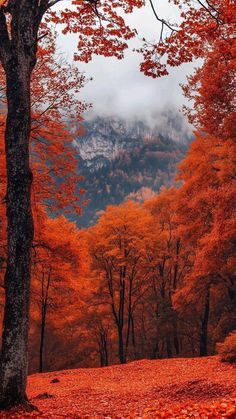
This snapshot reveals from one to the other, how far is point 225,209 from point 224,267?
6.44 meters

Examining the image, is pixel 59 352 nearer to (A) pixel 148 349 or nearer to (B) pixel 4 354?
(A) pixel 148 349

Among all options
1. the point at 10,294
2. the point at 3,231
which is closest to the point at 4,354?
the point at 10,294

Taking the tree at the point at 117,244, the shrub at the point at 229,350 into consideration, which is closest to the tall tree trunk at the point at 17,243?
the shrub at the point at 229,350

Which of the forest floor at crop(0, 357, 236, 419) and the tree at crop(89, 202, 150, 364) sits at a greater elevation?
the tree at crop(89, 202, 150, 364)

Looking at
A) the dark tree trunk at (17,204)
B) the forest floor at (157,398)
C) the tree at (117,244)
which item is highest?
the tree at (117,244)

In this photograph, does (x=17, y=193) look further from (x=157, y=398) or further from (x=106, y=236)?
(x=106, y=236)

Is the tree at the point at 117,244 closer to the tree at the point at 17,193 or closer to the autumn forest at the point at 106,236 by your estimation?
the autumn forest at the point at 106,236

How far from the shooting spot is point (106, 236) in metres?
26.2

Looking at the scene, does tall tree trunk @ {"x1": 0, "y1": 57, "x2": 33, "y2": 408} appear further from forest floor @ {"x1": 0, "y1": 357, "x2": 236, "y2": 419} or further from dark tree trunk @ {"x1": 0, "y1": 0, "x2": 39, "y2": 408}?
forest floor @ {"x1": 0, "y1": 357, "x2": 236, "y2": 419}

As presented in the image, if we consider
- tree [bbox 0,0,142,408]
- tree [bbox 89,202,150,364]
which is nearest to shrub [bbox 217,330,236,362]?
tree [bbox 0,0,142,408]

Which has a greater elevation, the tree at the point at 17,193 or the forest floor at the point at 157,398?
the tree at the point at 17,193

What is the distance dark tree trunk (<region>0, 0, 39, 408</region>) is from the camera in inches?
235

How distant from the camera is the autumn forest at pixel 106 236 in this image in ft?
20.7

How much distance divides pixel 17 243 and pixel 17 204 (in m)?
0.60
